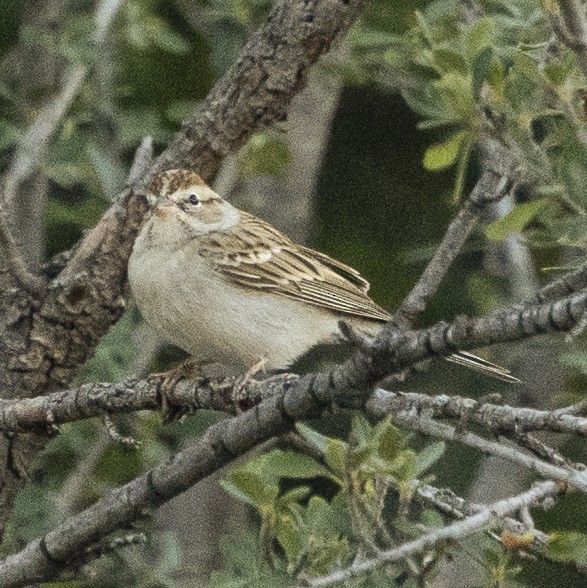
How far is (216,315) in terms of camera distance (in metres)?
3.95

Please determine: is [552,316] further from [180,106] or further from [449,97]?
[180,106]

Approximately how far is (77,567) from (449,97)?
4.45 feet

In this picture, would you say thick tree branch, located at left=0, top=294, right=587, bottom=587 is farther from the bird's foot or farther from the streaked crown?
the streaked crown

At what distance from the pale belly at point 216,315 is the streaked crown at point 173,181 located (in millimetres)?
174

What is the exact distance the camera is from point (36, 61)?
5.18 meters

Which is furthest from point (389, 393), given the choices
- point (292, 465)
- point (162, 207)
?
point (162, 207)

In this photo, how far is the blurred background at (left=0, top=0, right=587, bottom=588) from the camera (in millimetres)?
4551

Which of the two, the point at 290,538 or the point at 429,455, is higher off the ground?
the point at 429,455

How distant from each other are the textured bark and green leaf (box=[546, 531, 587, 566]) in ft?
5.16

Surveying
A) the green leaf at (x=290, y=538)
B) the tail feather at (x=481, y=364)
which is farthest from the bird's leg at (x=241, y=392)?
A: the tail feather at (x=481, y=364)

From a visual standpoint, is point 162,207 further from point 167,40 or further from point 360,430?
point 360,430

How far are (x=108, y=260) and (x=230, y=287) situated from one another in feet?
1.34

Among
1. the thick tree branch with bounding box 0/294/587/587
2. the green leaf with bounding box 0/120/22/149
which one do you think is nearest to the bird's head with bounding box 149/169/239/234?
the green leaf with bounding box 0/120/22/149

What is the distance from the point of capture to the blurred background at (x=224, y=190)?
4.55m
